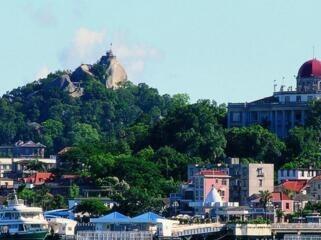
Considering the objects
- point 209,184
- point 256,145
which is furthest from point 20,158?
point 209,184

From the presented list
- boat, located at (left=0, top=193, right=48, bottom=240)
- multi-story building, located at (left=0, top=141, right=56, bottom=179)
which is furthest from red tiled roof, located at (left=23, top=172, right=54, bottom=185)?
boat, located at (left=0, top=193, right=48, bottom=240)

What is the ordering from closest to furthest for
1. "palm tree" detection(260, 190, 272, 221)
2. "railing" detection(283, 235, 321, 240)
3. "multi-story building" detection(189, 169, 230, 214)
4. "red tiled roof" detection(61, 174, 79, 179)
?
"railing" detection(283, 235, 321, 240) < "palm tree" detection(260, 190, 272, 221) < "multi-story building" detection(189, 169, 230, 214) < "red tiled roof" detection(61, 174, 79, 179)

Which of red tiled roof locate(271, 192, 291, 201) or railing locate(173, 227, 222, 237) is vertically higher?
red tiled roof locate(271, 192, 291, 201)

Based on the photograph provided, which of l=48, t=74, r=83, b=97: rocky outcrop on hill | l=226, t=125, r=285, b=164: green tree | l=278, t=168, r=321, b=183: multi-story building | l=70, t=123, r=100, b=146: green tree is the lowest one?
l=278, t=168, r=321, b=183: multi-story building

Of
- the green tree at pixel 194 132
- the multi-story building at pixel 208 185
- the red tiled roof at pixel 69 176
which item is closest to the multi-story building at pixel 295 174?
the multi-story building at pixel 208 185

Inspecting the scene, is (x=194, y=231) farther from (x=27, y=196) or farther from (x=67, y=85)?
(x=67, y=85)

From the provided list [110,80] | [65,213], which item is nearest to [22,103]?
[110,80]

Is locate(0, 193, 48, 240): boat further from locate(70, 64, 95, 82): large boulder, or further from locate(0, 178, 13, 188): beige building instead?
locate(70, 64, 95, 82): large boulder

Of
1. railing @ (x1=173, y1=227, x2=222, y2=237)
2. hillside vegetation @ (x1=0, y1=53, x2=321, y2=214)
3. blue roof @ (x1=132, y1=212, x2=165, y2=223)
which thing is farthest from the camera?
hillside vegetation @ (x1=0, y1=53, x2=321, y2=214)

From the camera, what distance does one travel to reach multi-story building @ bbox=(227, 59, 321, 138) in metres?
139

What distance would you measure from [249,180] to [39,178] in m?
25.0

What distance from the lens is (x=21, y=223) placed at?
108 metres

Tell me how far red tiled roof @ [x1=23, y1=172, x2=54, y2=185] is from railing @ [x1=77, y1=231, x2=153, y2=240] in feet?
124

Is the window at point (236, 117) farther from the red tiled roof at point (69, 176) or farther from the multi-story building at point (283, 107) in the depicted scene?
the red tiled roof at point (69, 176)
